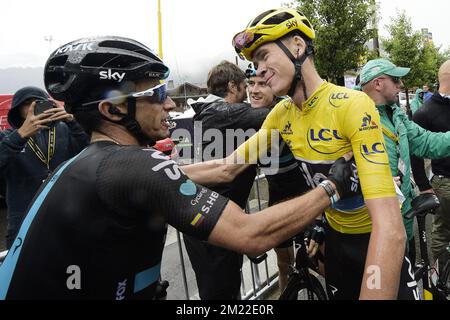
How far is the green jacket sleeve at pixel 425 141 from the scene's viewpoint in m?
3.17

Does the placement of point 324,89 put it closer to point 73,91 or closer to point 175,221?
point 175,221

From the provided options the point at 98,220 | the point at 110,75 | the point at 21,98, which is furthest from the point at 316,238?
the point at 21,98

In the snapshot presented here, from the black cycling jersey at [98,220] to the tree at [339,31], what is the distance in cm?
1609

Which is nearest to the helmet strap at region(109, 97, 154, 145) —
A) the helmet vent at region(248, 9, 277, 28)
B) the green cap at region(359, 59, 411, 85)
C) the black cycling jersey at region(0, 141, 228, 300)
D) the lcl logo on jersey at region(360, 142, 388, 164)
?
the black cycling jersey at region(0, 141, 228, 300)

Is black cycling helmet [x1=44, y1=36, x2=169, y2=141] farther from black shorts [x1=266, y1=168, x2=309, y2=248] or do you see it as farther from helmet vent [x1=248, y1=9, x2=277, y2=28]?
black shorts [x1=266, y1=168, x2=309, y2=248]

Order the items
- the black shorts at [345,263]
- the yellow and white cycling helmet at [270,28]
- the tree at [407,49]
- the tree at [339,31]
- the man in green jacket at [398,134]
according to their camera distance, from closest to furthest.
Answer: the yellow and white cycling helmet at [270,28] → the black shorts at [345,263] → the man in green jacket at [398,134] → the tree at [339,31] → the tree at [407,49]

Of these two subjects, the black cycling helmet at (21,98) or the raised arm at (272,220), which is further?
the black cycling helmet at (21,98)

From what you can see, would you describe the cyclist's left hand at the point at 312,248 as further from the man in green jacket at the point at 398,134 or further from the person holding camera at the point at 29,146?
the person holding camera at the point at 29,146

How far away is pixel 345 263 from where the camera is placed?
2.25 m

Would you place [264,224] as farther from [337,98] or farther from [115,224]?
[337,98]

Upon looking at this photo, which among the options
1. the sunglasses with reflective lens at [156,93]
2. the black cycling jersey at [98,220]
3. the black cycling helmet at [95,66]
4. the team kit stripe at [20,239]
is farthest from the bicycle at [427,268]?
the team kit stripe at [20,239]

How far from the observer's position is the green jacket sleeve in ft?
10.4

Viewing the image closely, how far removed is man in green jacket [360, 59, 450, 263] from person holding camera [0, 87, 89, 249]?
3.32m

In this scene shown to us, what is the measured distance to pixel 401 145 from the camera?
123 inches
